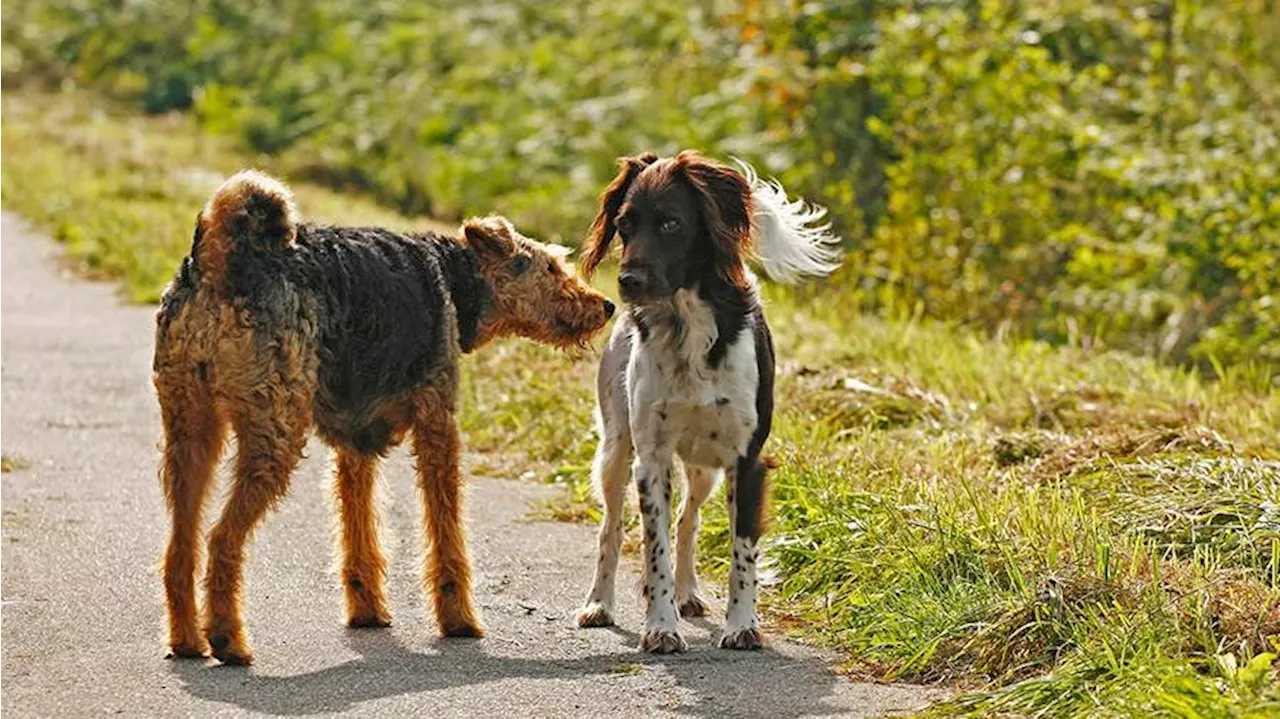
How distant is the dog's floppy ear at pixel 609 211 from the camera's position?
7512 mm

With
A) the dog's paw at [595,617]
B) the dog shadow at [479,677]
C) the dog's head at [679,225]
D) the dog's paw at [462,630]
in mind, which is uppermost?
the dog's head at [679,225]

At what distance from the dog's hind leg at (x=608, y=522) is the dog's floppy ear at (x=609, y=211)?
2.20ft

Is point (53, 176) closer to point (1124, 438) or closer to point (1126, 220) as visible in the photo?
point (1126, 220)

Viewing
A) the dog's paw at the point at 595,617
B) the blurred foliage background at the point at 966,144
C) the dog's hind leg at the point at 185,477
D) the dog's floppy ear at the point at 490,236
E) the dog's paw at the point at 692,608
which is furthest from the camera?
the blurred foliage background at the point at 966,144

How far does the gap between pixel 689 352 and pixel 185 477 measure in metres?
1.68

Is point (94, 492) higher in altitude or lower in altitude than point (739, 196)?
lower

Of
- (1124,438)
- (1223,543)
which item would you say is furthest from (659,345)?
(1124,438)

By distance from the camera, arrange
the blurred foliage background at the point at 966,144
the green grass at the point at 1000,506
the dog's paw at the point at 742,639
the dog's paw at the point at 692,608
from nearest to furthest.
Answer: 1. the green grass at the point at 1000,506
2. the dog's paw at the point at 742,639
3. the dog's paw at the point at 692,608
4. the blurred foliage background at the point at 966,144

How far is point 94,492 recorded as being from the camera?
9508 millimetres

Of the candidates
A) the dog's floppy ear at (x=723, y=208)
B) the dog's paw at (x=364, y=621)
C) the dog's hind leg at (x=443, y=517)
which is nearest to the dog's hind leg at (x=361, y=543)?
the dog's paw at (x=364, y=621)

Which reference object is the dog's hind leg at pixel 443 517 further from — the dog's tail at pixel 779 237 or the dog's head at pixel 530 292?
the dog's tail at pixel 779 237

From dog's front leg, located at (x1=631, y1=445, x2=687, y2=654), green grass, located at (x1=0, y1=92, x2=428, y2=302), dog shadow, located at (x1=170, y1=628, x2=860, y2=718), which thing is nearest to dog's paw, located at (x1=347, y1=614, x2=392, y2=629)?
dog shadow, located at (x1=170, y1=628, x2=860, y2=718)

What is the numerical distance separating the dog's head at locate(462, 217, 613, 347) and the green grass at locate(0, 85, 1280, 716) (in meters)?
0.44

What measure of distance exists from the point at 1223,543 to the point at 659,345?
1.97 metres
